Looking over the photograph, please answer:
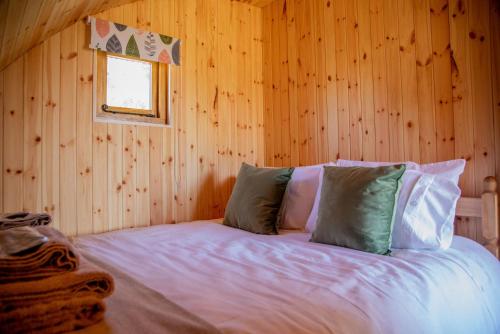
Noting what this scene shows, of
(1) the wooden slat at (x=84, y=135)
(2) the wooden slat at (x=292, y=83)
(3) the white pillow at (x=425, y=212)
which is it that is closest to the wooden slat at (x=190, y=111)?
(1) the wooden slat at (x=84, y=135)

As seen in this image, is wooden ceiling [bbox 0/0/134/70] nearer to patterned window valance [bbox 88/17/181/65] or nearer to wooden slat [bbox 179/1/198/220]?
patterned window valance [bbox 88/17/181/65]

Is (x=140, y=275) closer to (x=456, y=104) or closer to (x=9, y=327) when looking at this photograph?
(x=9, y=327)

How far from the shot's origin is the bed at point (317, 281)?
79 centimetres

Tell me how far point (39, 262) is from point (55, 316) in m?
0.11

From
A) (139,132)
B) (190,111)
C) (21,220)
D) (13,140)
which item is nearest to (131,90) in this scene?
(139,132)

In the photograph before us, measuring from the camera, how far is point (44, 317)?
2.02 ft

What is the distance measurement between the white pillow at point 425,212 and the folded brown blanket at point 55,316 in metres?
1.24

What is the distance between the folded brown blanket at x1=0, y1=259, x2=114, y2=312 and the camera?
0.60 metres

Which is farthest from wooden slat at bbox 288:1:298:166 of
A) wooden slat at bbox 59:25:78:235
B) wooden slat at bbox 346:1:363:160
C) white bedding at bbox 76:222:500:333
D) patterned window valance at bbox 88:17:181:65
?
wooden slat at bbox 59:25:78:235

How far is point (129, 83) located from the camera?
7.65 ft

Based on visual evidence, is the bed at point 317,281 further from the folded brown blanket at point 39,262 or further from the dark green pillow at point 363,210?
the folded brown blanket at point 39,262

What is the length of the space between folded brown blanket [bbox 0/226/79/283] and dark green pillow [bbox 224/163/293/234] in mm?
1281

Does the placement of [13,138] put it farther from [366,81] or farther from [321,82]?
[366,81]

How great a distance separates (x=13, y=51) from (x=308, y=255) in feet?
5.76
